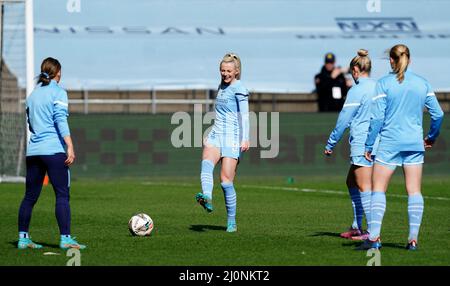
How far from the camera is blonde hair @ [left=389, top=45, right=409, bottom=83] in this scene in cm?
1142

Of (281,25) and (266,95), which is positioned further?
(281,25)

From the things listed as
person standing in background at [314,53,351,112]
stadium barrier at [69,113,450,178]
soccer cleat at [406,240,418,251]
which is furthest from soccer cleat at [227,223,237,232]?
person standing in background at [314,53,351,112]

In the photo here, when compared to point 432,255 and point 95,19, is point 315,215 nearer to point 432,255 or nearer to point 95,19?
point 432,255

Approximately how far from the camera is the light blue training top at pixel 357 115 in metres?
13.0

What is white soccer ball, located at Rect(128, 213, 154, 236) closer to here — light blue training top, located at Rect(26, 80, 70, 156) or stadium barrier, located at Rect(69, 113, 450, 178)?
light blue training top, located at Rect(26, 80, 70, 156)

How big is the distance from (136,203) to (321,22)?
13926 mm

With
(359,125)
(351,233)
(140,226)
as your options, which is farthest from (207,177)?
(359,125)

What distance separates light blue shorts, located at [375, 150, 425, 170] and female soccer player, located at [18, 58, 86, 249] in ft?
10.6

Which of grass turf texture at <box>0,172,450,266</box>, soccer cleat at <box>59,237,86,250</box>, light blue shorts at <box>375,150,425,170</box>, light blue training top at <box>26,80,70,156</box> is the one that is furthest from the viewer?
soccer cleat at <box>59,237,86,250</box>

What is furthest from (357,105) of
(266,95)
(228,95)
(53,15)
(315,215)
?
(53,15)

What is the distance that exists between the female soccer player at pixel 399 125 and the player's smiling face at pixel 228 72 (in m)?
2.72

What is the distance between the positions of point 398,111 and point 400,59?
1.73 ft

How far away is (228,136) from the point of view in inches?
556

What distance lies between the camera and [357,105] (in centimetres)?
1307
